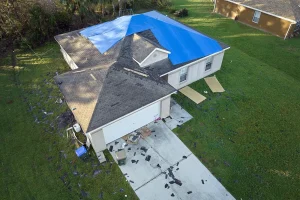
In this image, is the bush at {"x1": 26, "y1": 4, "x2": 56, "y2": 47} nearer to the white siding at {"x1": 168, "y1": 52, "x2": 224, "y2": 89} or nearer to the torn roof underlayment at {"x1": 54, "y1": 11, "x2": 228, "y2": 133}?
the torn roof underlayment at {"x1": 54, "y1": 11, "x2": 228, "y2": 133}

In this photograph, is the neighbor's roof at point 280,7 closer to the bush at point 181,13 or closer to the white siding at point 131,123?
the bush at point 181,13

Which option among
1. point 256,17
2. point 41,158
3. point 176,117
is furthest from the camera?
point 256,17

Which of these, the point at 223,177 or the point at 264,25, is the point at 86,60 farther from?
the point at 264,25

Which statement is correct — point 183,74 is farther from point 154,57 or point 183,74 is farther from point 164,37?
point 164,37

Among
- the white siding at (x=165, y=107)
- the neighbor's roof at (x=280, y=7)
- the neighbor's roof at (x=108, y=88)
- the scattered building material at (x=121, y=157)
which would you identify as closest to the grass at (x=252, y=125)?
the white siding at (x=165, y=107)

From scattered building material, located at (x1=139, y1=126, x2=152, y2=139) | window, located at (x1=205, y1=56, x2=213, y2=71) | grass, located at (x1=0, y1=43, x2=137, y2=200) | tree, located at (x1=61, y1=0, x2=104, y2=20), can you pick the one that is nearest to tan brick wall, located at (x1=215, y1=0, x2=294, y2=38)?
window, located at (x1=205, y1=56, x2=213, y2=71)

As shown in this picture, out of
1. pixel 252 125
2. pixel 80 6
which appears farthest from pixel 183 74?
pixel 80 6

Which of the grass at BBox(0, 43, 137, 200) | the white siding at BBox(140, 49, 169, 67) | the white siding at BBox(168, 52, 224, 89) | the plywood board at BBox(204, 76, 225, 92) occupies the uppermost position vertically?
the white siding at BBox(140, 49, 169, 67)
